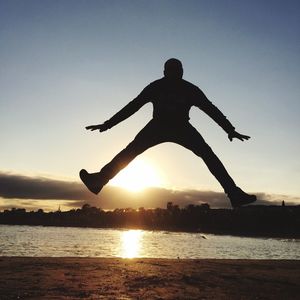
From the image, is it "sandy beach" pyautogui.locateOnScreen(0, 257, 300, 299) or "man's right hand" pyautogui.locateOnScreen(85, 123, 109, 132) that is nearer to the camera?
"man's right hand" pyautogui.locateOnScreen(85, 123, 109, 132)

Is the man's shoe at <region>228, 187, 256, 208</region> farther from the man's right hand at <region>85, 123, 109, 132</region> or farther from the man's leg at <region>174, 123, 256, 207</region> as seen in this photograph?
the man's right hand at <region>85, 123, 109, 132</region>

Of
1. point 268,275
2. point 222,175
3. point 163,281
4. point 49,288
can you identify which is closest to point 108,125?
point 222,175

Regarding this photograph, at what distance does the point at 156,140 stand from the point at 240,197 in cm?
145

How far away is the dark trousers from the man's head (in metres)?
0.74

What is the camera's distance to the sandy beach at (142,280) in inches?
367

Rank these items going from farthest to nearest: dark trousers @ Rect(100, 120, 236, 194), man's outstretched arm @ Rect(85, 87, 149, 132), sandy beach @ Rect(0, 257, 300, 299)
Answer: sandy beach @ Rect(0, 257, 300, 299) < man's outstretched arm @ Rect(85, 87, 149, 132) < dark trousers @ Rect(100, 120, 236, 194)

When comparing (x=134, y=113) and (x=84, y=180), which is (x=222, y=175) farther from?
(x=84, y=180)

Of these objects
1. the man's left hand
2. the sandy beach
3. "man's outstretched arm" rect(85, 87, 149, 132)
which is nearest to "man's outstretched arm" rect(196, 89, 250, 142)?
the man's left hand

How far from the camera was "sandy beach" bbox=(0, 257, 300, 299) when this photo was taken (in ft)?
30.6

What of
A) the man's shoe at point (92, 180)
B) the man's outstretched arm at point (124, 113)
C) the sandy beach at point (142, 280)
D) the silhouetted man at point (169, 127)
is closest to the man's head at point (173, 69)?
the silhouetted man at point (169, 127)

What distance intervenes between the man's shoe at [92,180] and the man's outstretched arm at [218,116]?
71.1 inches

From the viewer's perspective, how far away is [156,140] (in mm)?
6055

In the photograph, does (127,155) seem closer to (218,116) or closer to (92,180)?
(92,180)

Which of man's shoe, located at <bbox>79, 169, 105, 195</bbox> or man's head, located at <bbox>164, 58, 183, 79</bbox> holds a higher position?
man's head, located at <bbox>164, 58, 183, 79</bbox>
